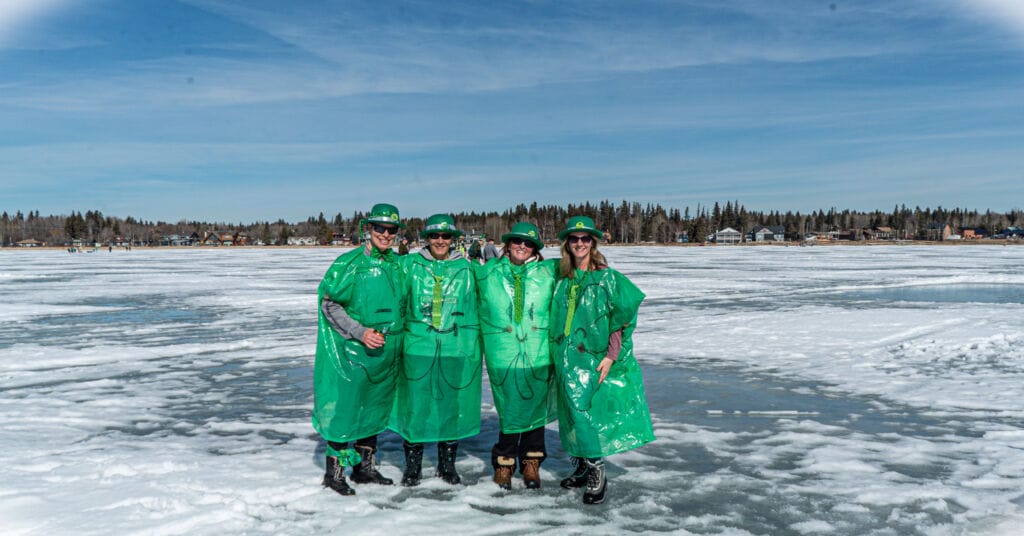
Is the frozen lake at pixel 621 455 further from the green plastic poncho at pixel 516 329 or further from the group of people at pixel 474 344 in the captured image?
the green plastic poncho at pixel 516 329

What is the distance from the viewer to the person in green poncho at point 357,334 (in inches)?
171

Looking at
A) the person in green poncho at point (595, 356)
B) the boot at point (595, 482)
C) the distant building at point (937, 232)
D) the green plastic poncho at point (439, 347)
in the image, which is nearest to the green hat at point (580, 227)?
the person in green poncho at point (595, 356)

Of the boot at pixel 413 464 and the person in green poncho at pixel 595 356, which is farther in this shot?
the boot at pixel 413 464

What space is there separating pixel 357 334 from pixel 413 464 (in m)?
1.04

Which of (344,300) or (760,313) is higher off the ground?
(344,300)

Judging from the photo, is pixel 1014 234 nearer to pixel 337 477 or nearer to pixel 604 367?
pixel 604 367

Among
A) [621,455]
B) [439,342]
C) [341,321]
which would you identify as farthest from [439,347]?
[621,455]

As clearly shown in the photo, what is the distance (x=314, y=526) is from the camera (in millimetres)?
4008

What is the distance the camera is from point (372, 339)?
4.28 m

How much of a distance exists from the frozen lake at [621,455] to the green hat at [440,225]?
171 cm

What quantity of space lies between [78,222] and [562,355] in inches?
7644

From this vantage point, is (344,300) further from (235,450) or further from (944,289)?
(944,289)

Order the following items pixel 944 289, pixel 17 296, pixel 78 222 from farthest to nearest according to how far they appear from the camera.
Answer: pixel 78 222, pixel 944 289, pixel 17 296

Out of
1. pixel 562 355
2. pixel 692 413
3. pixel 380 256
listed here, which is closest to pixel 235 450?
pixel 380 256
